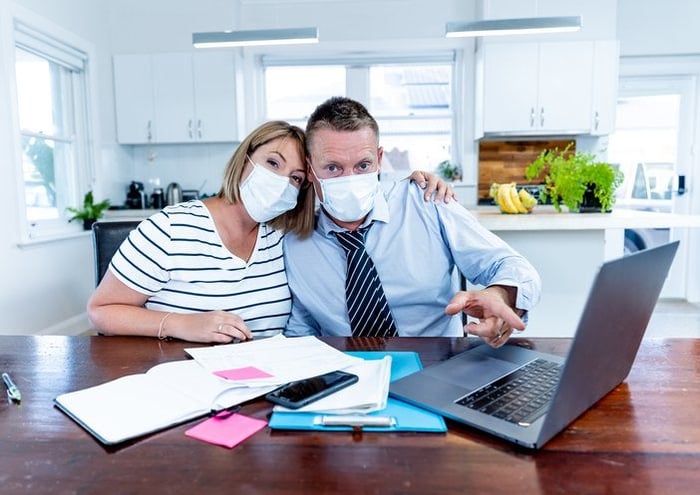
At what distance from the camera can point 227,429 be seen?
0.71 m

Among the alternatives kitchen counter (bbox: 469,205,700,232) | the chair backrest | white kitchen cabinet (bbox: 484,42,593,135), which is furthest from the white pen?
white kitchen cabinet (bbox: 484,42,593,135)

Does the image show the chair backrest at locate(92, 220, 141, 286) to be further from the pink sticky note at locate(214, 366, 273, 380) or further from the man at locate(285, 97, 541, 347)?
the pink sticky note at locate(214, 366, 273, 380)

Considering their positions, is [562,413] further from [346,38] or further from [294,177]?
[346,38]

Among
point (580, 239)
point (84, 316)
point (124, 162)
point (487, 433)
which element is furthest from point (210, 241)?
point (124, 162)

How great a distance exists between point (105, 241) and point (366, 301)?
36.6 inches

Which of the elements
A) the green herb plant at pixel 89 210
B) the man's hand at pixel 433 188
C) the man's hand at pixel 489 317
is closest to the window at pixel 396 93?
the green herb plant at pixel 89 210

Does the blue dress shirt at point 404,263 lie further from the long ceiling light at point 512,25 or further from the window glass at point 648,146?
the window glass at point 648,146

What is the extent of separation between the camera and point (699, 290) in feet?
15.5

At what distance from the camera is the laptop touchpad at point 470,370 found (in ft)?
2.77

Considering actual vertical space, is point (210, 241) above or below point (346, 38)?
below

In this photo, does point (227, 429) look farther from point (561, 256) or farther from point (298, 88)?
point (298, 88)

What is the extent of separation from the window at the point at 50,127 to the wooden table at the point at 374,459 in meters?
3.14

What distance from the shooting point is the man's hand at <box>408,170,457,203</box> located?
4.96 ft

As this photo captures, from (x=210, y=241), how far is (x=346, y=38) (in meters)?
3.80
